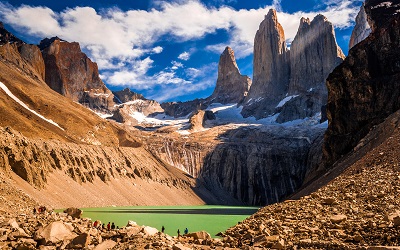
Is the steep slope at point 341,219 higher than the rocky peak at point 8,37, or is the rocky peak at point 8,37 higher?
the rocky peak at point 8,37

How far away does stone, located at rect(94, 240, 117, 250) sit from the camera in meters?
15.6

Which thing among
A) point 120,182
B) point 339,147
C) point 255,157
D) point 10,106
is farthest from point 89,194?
point 255,157

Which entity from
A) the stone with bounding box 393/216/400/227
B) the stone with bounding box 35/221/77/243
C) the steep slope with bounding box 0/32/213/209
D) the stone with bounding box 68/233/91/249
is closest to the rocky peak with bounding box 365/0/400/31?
the steep slope with bounding box 0/32/213/209

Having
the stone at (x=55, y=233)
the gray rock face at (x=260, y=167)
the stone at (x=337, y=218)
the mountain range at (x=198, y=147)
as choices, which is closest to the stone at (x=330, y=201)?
the stone at (x=337, y=218)

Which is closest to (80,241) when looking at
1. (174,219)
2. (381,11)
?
(174,219)

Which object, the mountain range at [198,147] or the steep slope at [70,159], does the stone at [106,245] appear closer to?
the mountain range at [198,147]

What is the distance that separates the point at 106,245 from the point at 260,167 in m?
140

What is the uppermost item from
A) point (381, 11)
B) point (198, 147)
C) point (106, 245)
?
point (381, 11)

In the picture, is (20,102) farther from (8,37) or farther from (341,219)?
(341,219)

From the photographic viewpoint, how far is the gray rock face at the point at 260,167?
144375mm

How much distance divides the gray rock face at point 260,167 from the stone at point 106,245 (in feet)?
412

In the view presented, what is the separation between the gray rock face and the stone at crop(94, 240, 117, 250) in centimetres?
12565

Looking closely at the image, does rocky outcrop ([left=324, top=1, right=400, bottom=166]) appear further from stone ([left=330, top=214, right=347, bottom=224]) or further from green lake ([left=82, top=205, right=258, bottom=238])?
stone ([left=330, top=214, right=347, bottom=224])

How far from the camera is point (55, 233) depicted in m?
16.4
